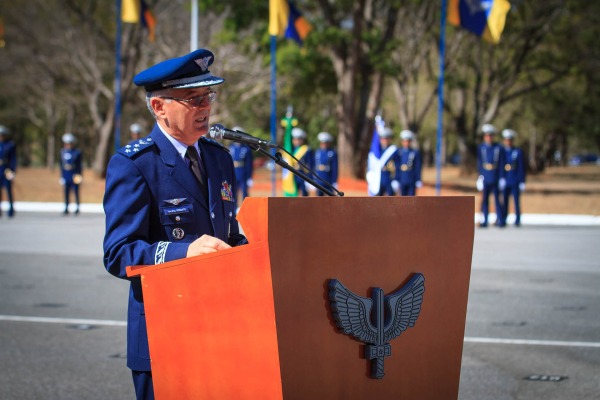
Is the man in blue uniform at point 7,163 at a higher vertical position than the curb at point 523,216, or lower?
higher

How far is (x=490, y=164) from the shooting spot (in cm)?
2098

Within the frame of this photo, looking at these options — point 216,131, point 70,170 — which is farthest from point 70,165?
point 216,131

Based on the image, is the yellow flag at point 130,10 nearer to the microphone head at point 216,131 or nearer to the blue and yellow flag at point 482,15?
the blue and yellow flag at point 482,15

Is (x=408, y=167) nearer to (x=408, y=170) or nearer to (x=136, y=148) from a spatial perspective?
(x=408, y=170)

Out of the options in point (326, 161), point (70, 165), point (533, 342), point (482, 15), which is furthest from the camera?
point (70, 165)

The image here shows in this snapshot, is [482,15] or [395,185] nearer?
[395,185]

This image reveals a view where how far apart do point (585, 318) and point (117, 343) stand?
4.33 metres

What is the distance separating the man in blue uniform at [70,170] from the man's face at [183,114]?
21188mm

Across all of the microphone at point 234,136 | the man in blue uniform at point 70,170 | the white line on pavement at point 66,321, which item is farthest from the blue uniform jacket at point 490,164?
the microphone at point 234,136

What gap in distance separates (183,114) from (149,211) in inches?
13.9

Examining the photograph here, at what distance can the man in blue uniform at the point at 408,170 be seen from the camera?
70.1 ft

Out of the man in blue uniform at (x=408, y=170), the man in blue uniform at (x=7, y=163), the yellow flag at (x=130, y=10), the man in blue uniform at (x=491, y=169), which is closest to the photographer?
the man in blue uniform at (x=491, y=169)

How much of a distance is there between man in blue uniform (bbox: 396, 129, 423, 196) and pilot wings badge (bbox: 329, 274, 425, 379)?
18462 mm

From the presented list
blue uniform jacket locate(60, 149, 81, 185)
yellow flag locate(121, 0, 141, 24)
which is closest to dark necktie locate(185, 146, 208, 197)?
blue uniform jacket locate(60, 149, 81, 185)
